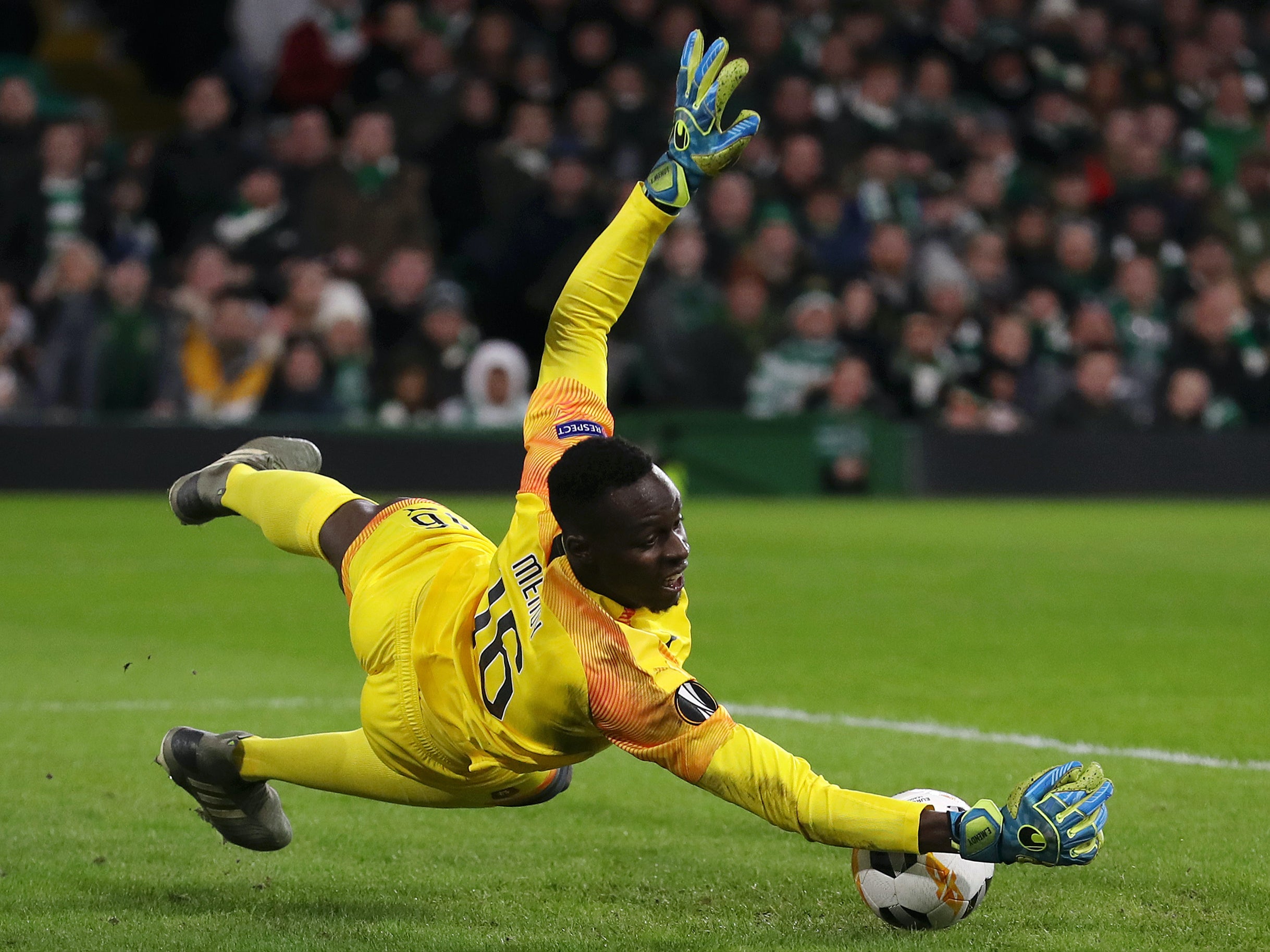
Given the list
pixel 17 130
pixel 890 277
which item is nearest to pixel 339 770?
pixel 17 130

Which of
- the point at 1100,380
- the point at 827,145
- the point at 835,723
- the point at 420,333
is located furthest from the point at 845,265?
the point at 835,723

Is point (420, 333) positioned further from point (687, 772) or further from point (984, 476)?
point (687, 772)

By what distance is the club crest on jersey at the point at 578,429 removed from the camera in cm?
463

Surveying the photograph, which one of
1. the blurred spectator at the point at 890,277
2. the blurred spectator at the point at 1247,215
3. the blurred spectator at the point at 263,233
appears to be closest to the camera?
the blurred spectator at the point at 263,233

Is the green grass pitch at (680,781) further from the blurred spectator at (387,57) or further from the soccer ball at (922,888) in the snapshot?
the blurred spectator at (387,57)

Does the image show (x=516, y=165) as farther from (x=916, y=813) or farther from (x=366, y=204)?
(x=916, y=813)

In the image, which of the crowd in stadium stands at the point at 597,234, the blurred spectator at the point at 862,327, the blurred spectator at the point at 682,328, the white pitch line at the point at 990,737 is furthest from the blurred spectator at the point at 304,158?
the white pitch line at the point at 990,737

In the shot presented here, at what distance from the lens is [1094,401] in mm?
17266

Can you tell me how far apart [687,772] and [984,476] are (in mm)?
14178

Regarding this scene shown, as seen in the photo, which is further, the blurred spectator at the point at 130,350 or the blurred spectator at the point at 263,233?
the blurred spectator at the point at 263,233

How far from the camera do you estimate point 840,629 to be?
29.7 ft

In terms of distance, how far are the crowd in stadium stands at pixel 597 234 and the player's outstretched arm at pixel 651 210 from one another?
10.8 m

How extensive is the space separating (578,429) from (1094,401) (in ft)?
43.9

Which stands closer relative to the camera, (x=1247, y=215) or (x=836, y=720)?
(x=836, y=720)
